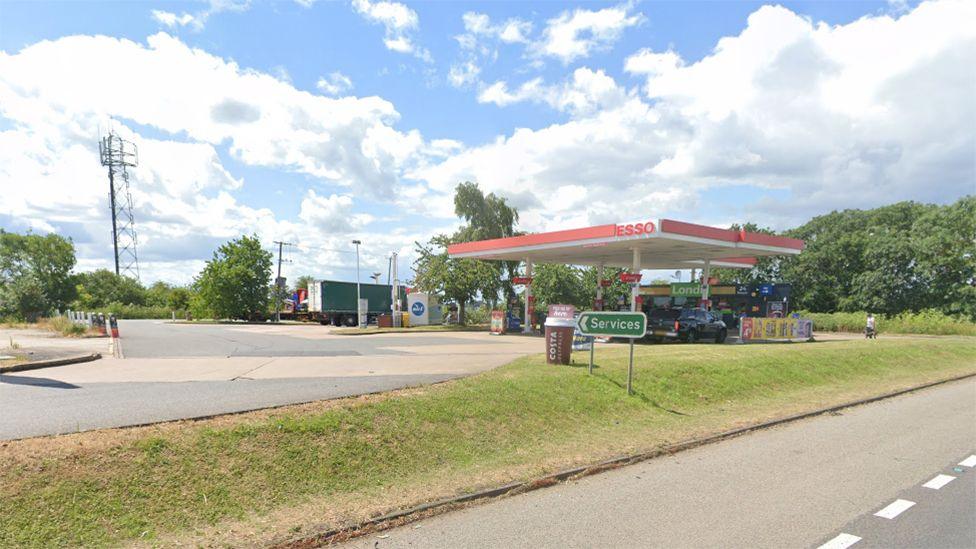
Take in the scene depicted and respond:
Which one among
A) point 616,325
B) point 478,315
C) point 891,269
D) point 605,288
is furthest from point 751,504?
point 891,269

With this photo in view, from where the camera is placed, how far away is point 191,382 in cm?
1045

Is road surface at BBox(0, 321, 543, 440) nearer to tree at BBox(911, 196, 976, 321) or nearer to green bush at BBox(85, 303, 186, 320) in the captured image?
tree at BBox(911, 196, 976, 321)

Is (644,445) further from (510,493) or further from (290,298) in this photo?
(290,298)

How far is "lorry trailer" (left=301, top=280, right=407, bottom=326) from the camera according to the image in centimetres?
4381

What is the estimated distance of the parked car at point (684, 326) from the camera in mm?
24031

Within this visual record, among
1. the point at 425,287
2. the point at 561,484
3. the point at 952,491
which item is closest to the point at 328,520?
the point at 561,484

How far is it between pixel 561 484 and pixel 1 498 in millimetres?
5172

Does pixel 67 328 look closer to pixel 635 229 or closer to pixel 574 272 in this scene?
pixel 635 229

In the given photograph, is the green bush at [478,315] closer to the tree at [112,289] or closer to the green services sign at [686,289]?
the green services sign at [686,289]

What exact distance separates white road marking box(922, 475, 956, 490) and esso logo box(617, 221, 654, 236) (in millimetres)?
17599

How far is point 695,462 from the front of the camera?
7160 millimetres

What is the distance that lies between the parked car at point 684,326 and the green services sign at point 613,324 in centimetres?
1447

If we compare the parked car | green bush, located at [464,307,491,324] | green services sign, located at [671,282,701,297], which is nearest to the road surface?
the parked car

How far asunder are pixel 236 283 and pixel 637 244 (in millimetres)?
37283
